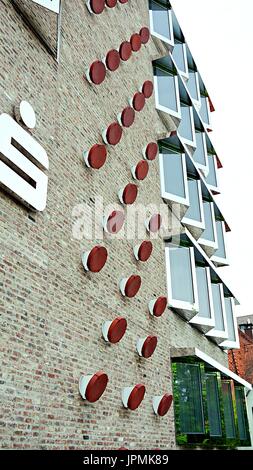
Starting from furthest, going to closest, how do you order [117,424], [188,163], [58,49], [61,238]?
[188,163] → [58,49] → [117,424] → [61,238]

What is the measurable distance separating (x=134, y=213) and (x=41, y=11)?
469 centimetres

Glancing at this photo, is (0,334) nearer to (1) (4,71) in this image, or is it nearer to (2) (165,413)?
(1) (4,71)

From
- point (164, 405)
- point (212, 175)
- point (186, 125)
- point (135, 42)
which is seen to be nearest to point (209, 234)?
point (186, 125)

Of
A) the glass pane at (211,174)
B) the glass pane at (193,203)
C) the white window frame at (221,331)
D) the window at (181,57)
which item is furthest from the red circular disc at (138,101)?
the glass pane at (211,174)

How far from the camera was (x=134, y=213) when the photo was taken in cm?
1147

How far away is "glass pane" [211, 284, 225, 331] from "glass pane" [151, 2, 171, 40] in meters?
8.54

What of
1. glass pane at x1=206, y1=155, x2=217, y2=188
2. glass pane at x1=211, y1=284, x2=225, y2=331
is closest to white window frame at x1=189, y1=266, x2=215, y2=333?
glass pane at x1=211, y1=284, x2=225, y2=331

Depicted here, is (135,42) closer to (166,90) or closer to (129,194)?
(166,90)

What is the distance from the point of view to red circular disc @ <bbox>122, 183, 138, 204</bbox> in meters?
10.7

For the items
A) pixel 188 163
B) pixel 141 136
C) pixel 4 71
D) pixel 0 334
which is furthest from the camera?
pixel 188 163

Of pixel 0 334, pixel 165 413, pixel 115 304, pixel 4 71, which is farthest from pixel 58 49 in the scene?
pixel 165 413

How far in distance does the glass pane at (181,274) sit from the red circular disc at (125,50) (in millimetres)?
5038

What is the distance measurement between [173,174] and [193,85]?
292 inches

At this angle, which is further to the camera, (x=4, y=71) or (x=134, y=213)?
(x=134, y=213)
